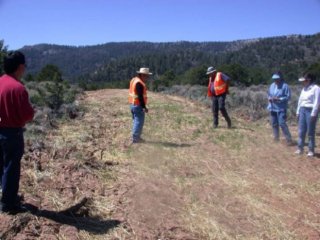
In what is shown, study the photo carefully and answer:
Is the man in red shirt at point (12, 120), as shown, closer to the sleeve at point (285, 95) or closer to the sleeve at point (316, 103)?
the sleeve at point (316, 103)

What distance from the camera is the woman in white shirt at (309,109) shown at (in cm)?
954

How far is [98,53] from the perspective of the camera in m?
165

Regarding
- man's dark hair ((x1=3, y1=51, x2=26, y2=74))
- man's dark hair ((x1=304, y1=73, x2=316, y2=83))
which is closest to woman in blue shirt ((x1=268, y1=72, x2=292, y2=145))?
man's dark hair ((x1=304, y1=73, x2=316, y2=83))

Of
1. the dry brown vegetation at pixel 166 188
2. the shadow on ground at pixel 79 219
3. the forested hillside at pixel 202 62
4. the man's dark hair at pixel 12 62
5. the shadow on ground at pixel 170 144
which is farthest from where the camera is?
the forested hillside at pixel 202 62

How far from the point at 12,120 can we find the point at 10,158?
426 millimetres

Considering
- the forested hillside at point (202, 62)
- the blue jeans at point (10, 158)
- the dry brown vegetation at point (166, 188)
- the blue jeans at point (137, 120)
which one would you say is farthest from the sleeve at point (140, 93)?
the forested hillside at point (202, 62)

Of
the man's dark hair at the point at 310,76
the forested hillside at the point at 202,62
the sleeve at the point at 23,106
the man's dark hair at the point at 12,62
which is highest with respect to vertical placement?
the man's dark hair at the point at 12,62

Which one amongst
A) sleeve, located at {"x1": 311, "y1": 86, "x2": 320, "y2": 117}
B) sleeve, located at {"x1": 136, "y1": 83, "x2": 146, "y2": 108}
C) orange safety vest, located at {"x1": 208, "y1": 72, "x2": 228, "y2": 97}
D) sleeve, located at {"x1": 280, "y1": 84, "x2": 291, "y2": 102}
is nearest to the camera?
sleeve, located at {"x1": 311, "y1": 86, "x2": 320, "y2": 117}

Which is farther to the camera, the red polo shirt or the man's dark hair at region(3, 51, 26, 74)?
the man's dark hair at region(3, 51, 26, 74)

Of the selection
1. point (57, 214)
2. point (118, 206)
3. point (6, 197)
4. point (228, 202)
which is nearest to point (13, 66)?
point (6, 197)

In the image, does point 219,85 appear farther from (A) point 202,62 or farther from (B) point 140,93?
(A) point 202,62

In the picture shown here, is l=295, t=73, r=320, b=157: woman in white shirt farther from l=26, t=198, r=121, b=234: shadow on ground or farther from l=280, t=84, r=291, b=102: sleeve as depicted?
l=26, t=198, r=121, b=234: shadow on ground

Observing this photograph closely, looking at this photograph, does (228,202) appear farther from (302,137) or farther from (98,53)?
(98,53)

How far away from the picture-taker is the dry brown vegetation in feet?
19.7
